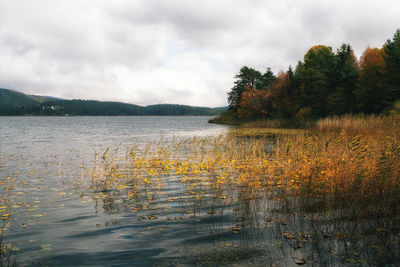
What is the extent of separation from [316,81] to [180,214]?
Answer: 51.2 metres

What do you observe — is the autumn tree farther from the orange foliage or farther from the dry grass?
the dry grass

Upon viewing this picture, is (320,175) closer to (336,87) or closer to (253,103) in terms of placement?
(336,87)

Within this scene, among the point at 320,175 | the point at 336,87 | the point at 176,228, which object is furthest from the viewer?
the point at 336,87

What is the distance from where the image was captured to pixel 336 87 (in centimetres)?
5250

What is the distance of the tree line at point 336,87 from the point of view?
4181 cm

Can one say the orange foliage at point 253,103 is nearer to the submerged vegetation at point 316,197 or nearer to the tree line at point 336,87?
the tree line at point 336,87

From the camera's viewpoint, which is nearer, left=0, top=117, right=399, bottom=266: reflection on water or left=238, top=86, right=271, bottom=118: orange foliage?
left=0, top=117, right=399, bottom=266: reflection on water

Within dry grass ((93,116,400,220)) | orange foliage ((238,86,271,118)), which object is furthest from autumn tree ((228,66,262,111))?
dry grass ((93,116,400,220))

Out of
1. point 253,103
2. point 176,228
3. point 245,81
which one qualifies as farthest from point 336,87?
point 176,228

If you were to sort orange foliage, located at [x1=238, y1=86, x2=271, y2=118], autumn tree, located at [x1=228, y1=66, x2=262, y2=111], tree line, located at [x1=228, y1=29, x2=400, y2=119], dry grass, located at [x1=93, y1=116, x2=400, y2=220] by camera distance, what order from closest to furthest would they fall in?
dry grass, located at [x1=93, y1=116, x2=400, y2=220], tree line, located at [x1=228, y1=29, x2=400, y2=119], orange foliage, located at [x1=238, y1=86, x2=271, y2=118], autumn tree, located at [x1=228, y1=66, x2=262, y2=111]

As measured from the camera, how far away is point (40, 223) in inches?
318

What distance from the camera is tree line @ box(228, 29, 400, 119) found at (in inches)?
1646

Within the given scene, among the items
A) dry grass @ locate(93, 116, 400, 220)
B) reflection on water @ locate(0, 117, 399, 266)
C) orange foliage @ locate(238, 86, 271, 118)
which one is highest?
orange foliage @ locate(238, 86, 271, 118)

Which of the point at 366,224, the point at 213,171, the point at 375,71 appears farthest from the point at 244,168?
the point at 375,71
